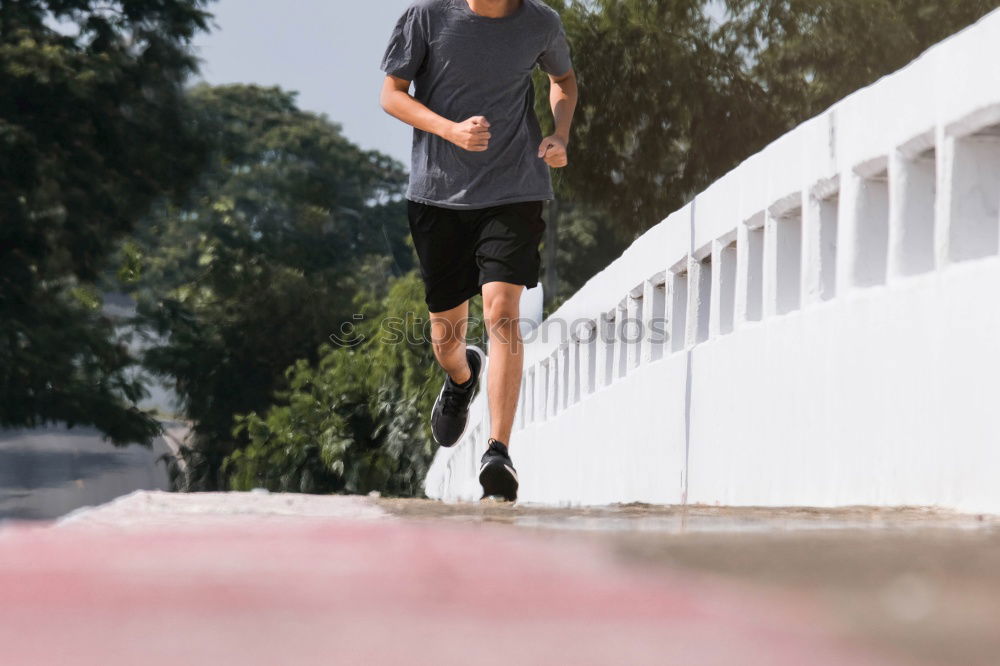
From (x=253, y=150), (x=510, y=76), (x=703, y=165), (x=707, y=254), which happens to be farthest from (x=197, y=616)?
(x=253, y=150)

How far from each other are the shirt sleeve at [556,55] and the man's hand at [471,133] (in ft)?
1.56

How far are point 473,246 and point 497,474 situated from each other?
922 mm

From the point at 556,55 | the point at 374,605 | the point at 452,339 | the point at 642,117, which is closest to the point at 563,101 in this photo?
the point at 556,55

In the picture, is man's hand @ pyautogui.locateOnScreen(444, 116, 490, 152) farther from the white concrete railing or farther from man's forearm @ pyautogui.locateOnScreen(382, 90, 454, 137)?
the white concrete railing

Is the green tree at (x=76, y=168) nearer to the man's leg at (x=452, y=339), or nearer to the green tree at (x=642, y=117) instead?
the green tree at (x=642, y=117)

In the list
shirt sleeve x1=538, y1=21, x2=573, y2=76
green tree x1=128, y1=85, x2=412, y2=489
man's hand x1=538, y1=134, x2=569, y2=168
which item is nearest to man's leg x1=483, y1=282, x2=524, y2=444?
man's hand x1=538, y1=134, x2=569, y2=168

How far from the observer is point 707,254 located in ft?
19.1

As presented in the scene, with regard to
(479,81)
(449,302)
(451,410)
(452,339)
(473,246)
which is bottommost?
(451,410)

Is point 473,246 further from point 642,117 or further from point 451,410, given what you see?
point 642,117

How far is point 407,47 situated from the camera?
4719 mm

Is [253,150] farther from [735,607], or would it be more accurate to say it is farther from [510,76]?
[735,607]

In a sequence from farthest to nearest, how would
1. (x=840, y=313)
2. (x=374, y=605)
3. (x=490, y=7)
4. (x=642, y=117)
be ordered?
(x=642, y=117) → (x=490, y=7) → (x=840, y=313) → (x=374, y=605)

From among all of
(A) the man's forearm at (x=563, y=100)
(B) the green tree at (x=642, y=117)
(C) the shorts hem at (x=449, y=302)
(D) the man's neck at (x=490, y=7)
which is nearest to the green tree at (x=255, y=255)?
(B) the green tree at (x=642, y=117)

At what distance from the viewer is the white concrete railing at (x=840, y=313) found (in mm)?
3408
